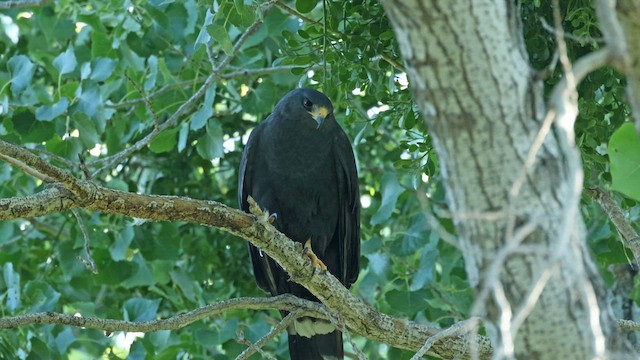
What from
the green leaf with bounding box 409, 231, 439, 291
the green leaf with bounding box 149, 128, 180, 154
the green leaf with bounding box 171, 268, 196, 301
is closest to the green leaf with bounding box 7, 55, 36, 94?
the green leaf with bounding box 149, 128, 180, 154

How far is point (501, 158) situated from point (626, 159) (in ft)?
2.57

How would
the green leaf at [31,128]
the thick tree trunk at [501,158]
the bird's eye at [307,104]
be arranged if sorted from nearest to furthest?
the thick tree trunk at [501,158], the green leaf at [31,128], the bird's eye at [307,104]

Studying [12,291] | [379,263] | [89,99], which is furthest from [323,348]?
[89,99]

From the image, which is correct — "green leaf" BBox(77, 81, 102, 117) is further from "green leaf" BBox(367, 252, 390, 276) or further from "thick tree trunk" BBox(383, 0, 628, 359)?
"thick tree trunk" BBox(383, 0, 628, 359)

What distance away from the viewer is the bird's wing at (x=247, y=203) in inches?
199

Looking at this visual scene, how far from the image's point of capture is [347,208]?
207 inches

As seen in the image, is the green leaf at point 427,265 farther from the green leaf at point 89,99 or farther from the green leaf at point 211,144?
the green leaf at point 89,99

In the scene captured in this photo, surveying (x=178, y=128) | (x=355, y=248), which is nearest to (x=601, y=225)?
(x=355, y=248)

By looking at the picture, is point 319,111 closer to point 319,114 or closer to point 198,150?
point 319,114

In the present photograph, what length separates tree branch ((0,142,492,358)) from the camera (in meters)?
2.73

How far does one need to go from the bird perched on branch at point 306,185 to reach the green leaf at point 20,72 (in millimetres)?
1225

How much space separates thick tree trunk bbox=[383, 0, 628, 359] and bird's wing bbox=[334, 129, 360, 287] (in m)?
3.45

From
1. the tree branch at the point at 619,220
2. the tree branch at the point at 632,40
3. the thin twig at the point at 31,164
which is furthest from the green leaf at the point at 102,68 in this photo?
the tree branch at the point at 632,40

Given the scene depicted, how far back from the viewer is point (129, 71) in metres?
5.22
